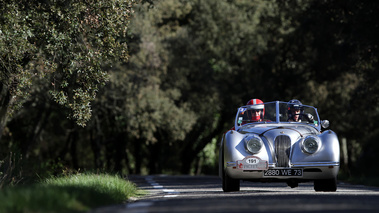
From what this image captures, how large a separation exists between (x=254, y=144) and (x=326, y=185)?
5.30ft

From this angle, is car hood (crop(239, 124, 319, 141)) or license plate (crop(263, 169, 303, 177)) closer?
license plate (crop(263, 169, 303, 177))

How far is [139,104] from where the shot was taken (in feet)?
112

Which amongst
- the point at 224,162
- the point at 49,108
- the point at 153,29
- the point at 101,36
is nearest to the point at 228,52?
the point at 153,29

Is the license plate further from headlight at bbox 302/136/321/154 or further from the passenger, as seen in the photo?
the passenger

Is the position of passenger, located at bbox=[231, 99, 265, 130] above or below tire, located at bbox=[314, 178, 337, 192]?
above

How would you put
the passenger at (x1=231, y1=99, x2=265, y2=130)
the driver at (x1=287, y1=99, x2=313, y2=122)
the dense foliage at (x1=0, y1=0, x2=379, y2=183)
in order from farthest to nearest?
the dense foliage at (x1=0, y1=0, x2=379, y2=183) < the passenger at (x1=231, y1=99, x2=265, y2=130) < the driver at (x1=287, y1=99, x2=313, y2=122)

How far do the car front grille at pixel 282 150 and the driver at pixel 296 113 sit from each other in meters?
1.57

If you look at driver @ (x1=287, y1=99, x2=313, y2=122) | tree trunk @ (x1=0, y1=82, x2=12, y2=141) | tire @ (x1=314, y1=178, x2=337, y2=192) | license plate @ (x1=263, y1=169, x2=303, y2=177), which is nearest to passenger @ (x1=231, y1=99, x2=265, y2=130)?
driver @ (x1=287, y1=99, x2=313, y2=122)

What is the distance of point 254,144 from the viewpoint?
13.1m

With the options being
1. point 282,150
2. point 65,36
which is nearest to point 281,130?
point 282,150

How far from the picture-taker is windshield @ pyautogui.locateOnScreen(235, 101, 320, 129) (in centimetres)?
1455

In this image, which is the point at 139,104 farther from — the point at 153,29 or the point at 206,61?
the point at 206,61

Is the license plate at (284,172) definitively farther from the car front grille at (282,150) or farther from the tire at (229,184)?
the tire at (229,184)

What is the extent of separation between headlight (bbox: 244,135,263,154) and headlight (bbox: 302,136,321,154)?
756 millimetres
